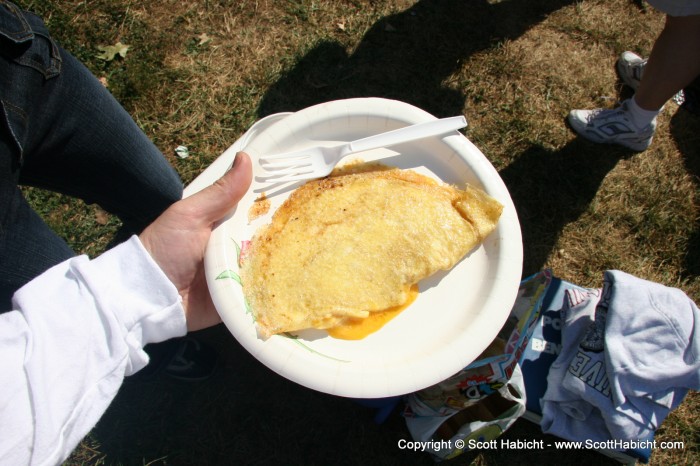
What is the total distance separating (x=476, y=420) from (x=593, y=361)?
0.66m

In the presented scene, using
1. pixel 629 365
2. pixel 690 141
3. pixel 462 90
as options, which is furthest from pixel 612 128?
pixel 629 365

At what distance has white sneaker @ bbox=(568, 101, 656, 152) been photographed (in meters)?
2.92

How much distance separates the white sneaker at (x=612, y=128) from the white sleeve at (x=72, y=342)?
287 cm

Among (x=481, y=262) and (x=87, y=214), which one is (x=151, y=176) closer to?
(x=87, y=214)

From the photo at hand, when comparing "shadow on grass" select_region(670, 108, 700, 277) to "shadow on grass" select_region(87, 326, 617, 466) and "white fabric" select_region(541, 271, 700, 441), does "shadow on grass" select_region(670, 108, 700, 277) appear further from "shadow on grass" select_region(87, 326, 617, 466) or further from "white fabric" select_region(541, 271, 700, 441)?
"shadow on grass" select_region(87, 326, 617, 466)

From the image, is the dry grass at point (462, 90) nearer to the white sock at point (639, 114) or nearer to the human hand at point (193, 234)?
the white sock at point (639, 114)

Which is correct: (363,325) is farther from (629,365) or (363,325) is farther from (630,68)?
(630,68)

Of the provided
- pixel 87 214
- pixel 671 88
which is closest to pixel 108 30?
pixel 87 214

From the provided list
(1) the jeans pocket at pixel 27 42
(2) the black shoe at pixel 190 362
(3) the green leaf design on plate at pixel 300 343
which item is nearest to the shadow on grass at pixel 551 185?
(3) the green leaf design on plate at pixel 300 343

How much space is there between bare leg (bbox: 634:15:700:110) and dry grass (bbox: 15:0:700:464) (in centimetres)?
51

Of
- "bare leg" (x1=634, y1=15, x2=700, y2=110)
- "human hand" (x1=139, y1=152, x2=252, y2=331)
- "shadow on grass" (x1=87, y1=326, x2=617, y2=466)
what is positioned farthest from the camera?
"shadow on grass" (x1=87, y1=326, x2=617, y2=466)

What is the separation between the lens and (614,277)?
222 cm

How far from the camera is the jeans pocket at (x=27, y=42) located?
1.43 m

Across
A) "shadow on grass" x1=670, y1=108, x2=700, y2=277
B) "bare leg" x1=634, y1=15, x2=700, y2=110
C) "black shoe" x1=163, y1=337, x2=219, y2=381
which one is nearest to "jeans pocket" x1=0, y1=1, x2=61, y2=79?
"black shoe" x1=163, y1=337, x2=219, y2=381
